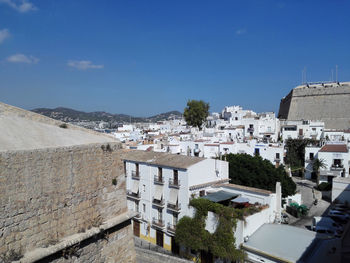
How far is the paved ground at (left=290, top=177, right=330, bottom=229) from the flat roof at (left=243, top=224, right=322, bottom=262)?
6.17m

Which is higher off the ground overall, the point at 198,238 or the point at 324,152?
the point at 324,152

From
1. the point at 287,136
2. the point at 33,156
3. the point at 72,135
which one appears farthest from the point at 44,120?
the point at 287,136

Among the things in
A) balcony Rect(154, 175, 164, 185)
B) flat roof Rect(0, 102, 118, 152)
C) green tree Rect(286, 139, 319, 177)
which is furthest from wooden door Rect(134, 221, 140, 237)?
green tree Rect(286, 139, 319, 177)

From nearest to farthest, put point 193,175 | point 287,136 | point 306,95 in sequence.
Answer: point 193,175 → point 287,136 → point 306,95

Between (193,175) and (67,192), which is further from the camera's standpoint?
(193,175)

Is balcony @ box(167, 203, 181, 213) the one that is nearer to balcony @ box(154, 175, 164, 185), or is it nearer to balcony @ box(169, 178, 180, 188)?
balcony @ box(169, 178, 180, 188)

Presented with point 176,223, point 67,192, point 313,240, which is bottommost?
point 176,223

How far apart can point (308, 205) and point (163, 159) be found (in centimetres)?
1321

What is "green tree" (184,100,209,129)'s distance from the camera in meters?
51.0

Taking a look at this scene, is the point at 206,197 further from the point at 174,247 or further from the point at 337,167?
the point at 337,167

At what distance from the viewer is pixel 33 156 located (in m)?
4.39

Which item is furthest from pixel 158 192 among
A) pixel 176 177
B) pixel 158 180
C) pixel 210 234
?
pixel 210 234

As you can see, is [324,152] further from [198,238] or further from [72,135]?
[72,135]

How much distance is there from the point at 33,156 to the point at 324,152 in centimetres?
2912
